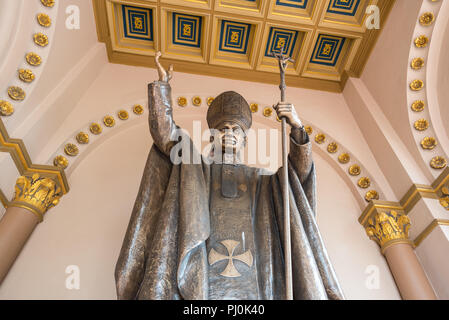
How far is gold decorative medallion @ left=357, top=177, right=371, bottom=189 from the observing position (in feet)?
12.3

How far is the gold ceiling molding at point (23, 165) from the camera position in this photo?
3.01 m

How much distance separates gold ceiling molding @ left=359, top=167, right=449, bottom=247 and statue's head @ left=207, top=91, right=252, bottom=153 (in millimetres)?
1537

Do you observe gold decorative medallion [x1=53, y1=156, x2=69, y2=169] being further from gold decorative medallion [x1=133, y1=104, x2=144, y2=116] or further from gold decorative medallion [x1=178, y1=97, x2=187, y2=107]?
gold decorative medallion [x1=178, y1=97, x2=187, y2=107]

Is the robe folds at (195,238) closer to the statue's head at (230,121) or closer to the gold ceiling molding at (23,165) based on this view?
the statue's head at (230,121)

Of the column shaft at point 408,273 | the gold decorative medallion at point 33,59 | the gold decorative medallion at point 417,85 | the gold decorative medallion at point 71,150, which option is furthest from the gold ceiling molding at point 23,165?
the gold decorative medallion at point 417,85

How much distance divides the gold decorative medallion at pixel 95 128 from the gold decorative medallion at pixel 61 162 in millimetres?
409

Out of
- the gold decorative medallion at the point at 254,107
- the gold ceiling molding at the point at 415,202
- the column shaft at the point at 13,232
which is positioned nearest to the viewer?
the column shaft at the point at 13,232

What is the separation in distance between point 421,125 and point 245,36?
2023mm
